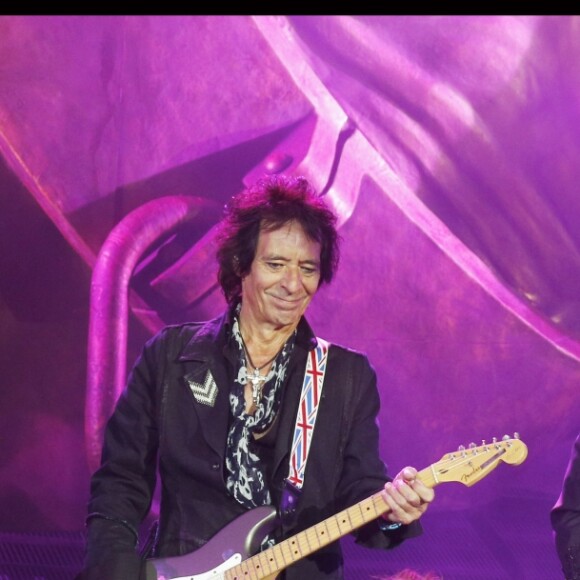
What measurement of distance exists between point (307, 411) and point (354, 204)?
234 cm

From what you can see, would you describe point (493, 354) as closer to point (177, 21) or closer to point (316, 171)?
point (316, 171)

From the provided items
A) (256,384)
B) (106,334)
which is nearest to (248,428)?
(256,384)

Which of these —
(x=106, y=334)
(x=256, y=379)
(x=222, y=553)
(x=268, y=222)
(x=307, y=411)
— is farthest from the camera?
(x=106, y=334)

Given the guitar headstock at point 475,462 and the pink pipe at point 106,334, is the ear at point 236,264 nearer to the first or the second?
the guitar headstock at point 475,462

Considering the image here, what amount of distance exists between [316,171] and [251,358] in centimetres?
222

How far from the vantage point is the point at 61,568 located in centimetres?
521

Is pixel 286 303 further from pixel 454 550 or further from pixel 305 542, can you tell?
pixel 454 550

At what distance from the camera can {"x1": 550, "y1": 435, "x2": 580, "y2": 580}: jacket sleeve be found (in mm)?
3348

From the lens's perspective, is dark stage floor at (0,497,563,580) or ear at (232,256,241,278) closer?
ear at (232,256,241,278)

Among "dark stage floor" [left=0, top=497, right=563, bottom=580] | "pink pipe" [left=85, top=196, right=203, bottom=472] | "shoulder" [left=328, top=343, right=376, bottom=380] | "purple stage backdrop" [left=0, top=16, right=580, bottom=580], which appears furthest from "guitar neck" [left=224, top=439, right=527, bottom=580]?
"purple stage backdrop" [left=0, top=16, right=580, bottom=580]

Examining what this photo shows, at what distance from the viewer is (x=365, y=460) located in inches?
136

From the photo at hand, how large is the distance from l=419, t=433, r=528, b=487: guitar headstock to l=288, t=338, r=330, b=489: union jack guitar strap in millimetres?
544

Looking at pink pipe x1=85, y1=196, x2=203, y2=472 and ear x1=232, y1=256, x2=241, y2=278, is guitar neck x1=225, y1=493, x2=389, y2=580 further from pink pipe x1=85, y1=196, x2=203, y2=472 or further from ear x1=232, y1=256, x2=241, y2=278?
pink pipe x1=85, y1=196, x2=203, y2=472
